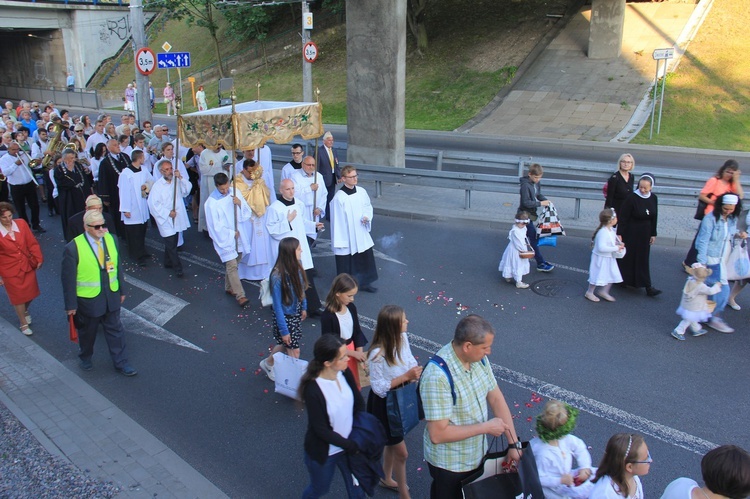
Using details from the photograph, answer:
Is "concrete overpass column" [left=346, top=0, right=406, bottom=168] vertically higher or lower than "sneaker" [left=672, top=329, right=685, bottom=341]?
higher

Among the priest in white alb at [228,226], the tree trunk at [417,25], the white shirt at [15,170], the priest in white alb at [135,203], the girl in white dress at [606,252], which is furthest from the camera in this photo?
the tree trunk at [417,25]

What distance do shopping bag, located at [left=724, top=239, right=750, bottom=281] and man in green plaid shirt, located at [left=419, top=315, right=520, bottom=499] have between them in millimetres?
5369

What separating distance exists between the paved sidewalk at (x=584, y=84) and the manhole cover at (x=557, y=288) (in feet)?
47.8

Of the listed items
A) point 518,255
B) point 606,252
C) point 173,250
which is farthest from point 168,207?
point 606,252

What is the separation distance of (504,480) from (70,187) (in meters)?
9.77

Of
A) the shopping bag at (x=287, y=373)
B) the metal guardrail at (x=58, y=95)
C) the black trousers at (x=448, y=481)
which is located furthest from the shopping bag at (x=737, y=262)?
the metal guardrail at (x=58, y=95)

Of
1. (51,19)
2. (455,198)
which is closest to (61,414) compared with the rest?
(455,198)

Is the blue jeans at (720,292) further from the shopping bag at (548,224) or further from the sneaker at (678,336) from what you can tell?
the shopping bag at (548,224)

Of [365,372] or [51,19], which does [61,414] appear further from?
[51,19]

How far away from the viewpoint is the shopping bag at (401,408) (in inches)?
180

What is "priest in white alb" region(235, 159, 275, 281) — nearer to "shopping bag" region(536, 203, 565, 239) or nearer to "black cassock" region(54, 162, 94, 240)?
"black cassock" region(54, 162, 94, 240)

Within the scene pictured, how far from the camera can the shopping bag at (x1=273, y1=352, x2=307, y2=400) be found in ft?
19.9

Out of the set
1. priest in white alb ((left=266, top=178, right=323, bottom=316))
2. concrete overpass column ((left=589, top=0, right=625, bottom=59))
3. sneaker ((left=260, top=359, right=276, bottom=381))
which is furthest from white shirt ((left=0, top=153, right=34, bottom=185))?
concrete overpass column ((left=589, top=0, right=625, bottom=59))

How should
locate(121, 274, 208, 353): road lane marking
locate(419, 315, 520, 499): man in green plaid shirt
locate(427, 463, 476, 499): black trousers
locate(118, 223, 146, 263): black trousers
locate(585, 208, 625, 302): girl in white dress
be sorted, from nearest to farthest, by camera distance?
locate(419, 315, 520, 499): man in green plaid shirt, locate(427, 463, 476, 499): black trousers, locate(121, 274, 208, 353): road lane marking, locate(585, 208, 625, 302): girl in white dress, locate(118, 223, 146, 263): black trousers
